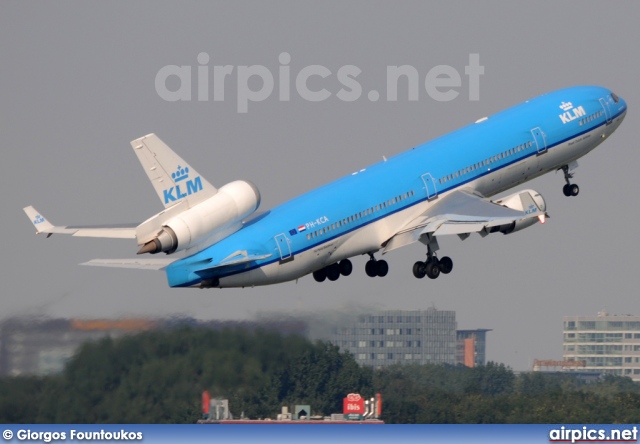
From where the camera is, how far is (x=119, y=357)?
7475 centimetres

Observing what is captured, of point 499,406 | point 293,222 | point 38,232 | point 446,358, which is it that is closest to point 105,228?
point 38,232

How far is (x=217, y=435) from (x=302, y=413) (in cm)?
1057

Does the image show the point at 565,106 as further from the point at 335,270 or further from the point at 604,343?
the point at 604,343

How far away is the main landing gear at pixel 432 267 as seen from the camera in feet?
220

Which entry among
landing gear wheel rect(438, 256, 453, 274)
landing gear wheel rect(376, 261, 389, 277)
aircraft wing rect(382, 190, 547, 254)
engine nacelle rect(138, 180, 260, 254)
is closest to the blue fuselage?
aircraft wing rect(382, 190, 547, 254)

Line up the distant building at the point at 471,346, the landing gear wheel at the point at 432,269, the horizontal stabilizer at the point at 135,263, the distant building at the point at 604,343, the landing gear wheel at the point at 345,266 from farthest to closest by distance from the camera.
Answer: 1. the distant building at the point at 604,343
2. the distant building at the point at 471,346
3. the landing gear wheel at the point at 345,266
4. the landing gear wheel at the point at 432,269
5. the horizontal stabilizer at the point at 135,263

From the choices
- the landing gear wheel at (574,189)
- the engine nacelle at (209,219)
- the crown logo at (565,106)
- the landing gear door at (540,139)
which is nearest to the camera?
the engine nacelle at (209,219)

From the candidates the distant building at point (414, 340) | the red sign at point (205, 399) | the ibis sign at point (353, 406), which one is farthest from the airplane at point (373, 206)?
the distant building at point (414, 340)

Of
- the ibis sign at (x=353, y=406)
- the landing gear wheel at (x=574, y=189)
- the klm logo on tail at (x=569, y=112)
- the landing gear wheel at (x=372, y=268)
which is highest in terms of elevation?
the klm logo on tail at (x=569, y=112)

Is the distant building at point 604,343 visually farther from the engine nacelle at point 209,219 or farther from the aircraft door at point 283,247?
the engine nacelle at point 209,219

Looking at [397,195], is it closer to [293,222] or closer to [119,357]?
Answer: [293,222]

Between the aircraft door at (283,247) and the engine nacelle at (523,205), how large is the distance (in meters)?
9.81

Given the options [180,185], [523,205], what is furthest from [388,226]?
[180,185]

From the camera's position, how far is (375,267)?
225ft
